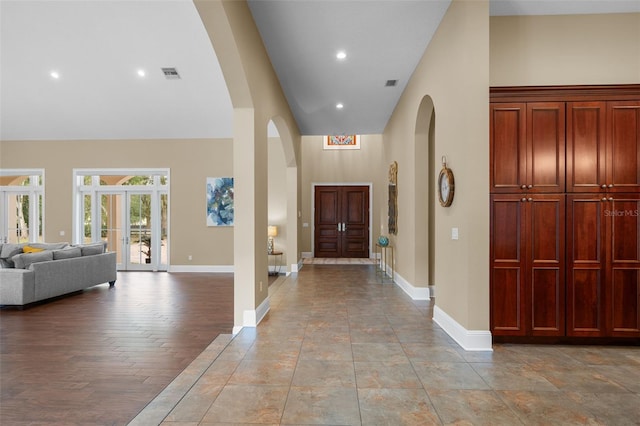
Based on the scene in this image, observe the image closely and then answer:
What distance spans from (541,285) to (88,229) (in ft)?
31.1

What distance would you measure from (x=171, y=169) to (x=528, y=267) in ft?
25.5

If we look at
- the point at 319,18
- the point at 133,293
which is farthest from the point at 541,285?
the point at 133,293

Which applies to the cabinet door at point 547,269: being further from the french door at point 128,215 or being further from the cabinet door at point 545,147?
the french door at point 128,215

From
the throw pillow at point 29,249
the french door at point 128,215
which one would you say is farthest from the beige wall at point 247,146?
the french door at point 128,215

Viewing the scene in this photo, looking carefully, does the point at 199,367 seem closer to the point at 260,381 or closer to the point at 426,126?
the point at 260,381

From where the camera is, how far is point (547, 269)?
3258mm

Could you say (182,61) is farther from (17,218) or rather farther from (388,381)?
(17,218)

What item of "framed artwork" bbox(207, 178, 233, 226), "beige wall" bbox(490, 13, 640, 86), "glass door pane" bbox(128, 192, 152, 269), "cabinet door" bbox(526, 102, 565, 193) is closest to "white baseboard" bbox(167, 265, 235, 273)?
"glass door pane" bbox(128, 192, 152, 269)

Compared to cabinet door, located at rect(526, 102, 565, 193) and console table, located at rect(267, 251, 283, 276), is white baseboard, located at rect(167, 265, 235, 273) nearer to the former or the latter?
console table, located at rect(267, 251, 283, 276)

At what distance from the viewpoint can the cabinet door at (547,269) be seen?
3260 mm

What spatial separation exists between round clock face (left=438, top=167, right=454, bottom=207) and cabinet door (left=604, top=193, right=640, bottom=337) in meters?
1.41

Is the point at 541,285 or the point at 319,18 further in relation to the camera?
the point at 319,18

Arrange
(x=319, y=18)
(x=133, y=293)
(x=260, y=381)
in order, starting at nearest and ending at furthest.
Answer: (x=260, y=381)
(x=319, y=18)
(x=133, y=293)

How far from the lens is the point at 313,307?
4.73 meters
